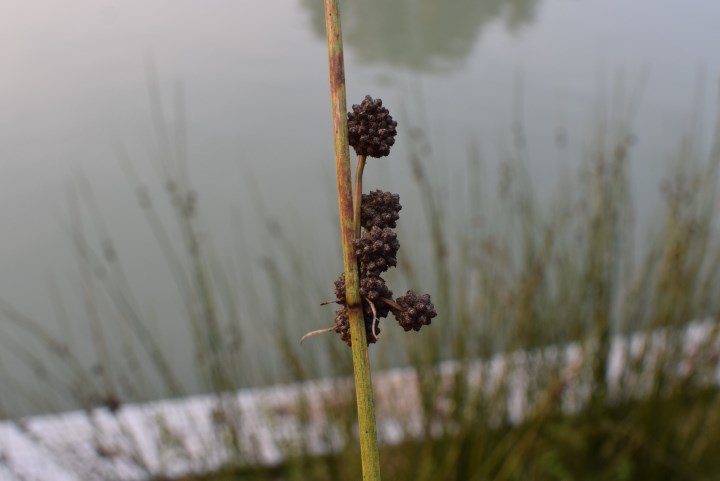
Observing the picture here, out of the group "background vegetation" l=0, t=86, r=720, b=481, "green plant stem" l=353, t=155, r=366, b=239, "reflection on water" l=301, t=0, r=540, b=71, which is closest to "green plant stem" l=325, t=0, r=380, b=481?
"green plant stem" l=353, t=155, r=366, b=239

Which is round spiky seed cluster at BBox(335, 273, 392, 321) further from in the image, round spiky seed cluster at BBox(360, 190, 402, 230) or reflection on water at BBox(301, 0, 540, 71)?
reflection on water at BBox(301, 0, 540, 71)

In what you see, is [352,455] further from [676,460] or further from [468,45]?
[468,45]

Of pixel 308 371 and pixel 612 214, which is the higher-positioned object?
pixel 612 214

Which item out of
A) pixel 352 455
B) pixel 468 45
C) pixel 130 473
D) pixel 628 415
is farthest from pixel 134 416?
pixel 468 45

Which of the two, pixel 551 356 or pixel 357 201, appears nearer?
pixel 357 201

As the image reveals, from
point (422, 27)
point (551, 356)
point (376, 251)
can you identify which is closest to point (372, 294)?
point (376, 251)

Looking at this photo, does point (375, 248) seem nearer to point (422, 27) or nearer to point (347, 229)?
point (347, 229)
